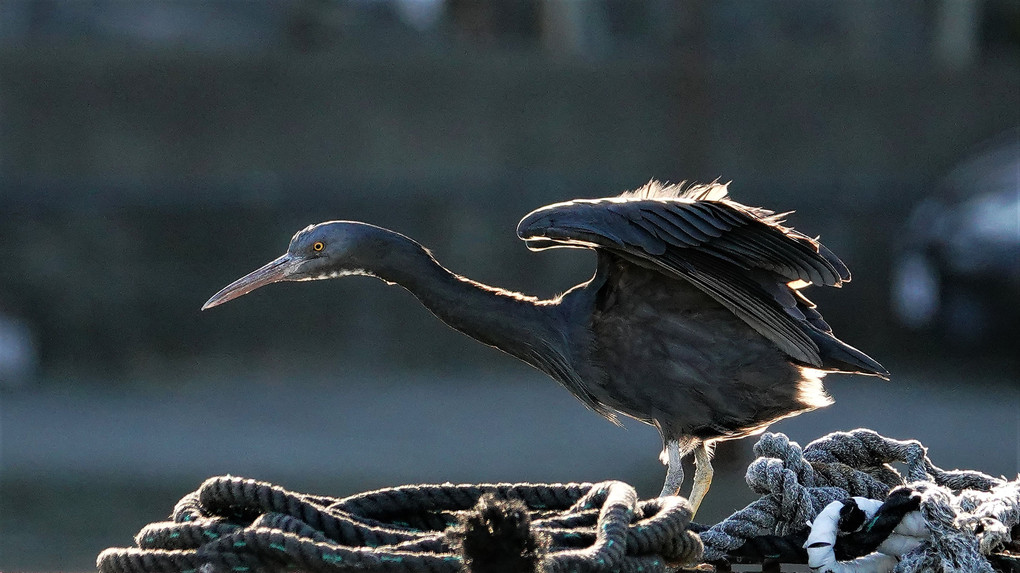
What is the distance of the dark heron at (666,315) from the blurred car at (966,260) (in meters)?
7.05

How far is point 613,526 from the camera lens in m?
1.85

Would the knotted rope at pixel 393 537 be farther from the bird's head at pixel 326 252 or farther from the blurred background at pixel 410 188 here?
the blurred background at pixel 410 188

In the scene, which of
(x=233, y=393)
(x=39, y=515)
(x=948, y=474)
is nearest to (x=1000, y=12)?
(x=233, y=393)

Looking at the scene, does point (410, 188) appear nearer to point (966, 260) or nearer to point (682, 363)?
point (966, 260)

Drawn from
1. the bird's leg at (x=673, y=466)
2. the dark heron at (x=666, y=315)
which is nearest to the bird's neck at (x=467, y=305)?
the dark heron at (x=666, y=315)

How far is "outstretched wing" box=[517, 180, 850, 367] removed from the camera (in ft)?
9.57

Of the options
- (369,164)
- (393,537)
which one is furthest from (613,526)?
(369,164)

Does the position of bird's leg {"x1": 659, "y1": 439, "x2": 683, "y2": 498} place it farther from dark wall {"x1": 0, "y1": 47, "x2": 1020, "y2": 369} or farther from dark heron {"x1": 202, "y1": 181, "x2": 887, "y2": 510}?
dark wall {"x1": 0, "y1": 47, "x2": 1020, "y2": 369}

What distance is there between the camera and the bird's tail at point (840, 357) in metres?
3.07

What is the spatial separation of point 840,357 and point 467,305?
92 centimetres

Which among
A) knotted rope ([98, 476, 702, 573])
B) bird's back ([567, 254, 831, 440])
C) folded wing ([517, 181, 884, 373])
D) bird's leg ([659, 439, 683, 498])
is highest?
folded wing ([517, 181, 884, 373])

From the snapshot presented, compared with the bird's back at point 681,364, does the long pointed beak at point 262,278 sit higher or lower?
higher

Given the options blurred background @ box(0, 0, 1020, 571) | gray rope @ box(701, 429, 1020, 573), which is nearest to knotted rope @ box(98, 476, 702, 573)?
gray rope @ box(701, 429, 1020, 573)

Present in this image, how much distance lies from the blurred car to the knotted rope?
8278 mm
